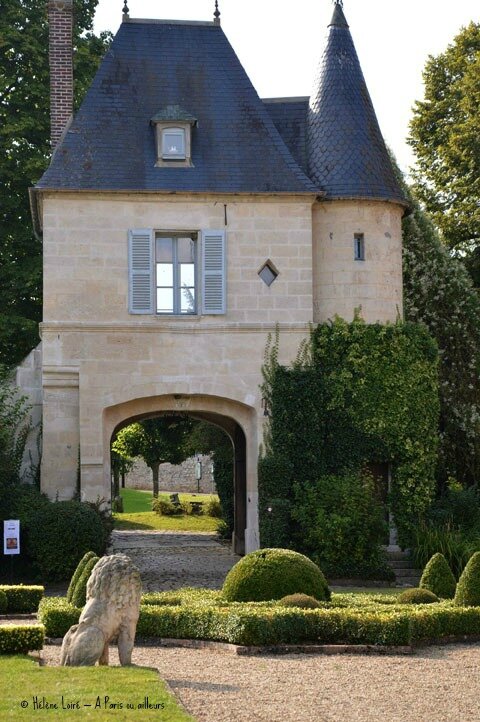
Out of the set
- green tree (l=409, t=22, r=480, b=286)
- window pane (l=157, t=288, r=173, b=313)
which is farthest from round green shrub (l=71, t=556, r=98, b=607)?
green tree (l=409, t=22, r=480, b=286)

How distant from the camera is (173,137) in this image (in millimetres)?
23969

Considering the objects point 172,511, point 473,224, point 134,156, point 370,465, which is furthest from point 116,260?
point 172,511

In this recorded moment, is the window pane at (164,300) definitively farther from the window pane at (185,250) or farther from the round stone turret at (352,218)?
the round stone turret at (352,218)

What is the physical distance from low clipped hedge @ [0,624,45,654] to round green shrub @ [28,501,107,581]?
25.4 ft

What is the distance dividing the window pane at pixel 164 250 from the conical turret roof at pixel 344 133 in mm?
2922

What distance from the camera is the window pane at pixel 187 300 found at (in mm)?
23683

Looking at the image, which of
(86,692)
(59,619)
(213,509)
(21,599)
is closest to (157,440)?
(213,509)

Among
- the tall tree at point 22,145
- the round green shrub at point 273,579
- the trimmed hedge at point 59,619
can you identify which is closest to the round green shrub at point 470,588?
the round green shrub at point 273,579

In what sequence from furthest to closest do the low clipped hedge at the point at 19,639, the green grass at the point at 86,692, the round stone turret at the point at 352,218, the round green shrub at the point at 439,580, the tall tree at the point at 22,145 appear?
the tall tree at the point at 22,145
the round stone turret at the point at 352,218
the round green shrub at the point at 439,580
the low clipped hedge at the point at 19,639
the green grass at the point at 86,692

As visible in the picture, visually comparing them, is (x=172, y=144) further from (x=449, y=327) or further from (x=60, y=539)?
(x=449, y=327)

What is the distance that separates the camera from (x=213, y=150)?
24203 millimetres

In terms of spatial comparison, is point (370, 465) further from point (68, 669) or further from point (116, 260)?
point (68, 669)

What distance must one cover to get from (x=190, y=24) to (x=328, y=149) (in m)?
3.67

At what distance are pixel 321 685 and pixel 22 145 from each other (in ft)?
65.8
